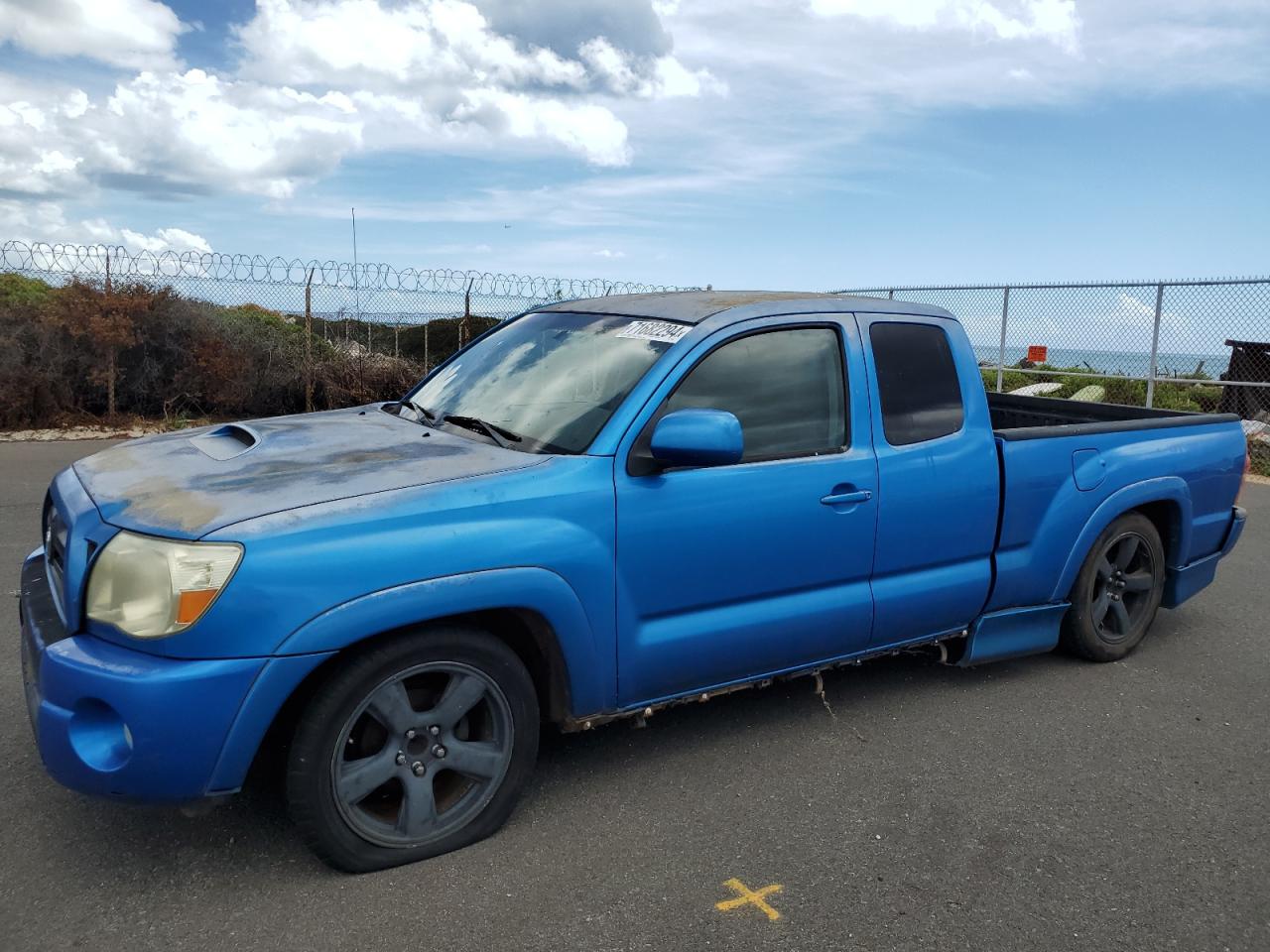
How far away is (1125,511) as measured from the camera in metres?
4.87

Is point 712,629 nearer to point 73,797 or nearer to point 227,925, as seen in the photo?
point 227,925

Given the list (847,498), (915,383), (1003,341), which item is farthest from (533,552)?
(1003,341)

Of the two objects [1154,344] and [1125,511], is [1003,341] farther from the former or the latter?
[1125,511]

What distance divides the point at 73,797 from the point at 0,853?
13.9 inches

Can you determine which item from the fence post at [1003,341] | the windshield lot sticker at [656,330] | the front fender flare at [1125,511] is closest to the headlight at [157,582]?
the windshield lot sticker at [656,330]

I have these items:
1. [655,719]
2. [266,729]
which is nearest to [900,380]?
[655,719]

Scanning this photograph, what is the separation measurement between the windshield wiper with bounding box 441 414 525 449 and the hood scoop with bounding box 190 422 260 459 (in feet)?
2.35

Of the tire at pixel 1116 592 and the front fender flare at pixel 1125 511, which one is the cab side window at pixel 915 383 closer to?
the front fender flare at pixel 1125 511

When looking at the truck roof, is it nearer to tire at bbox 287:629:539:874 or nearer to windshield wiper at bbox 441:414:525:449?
windshield wiper at bbox 441:414:525:449

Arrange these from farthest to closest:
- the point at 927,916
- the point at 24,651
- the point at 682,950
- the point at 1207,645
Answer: the point at 1207,645 → the point at 24,651 → the point at 927,916 → the point at 682,950

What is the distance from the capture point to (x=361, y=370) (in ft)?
47.0

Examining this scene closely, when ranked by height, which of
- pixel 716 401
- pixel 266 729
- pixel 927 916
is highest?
pixel 716 401

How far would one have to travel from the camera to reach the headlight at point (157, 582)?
2.69m

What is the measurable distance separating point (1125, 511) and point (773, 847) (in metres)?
2.69
